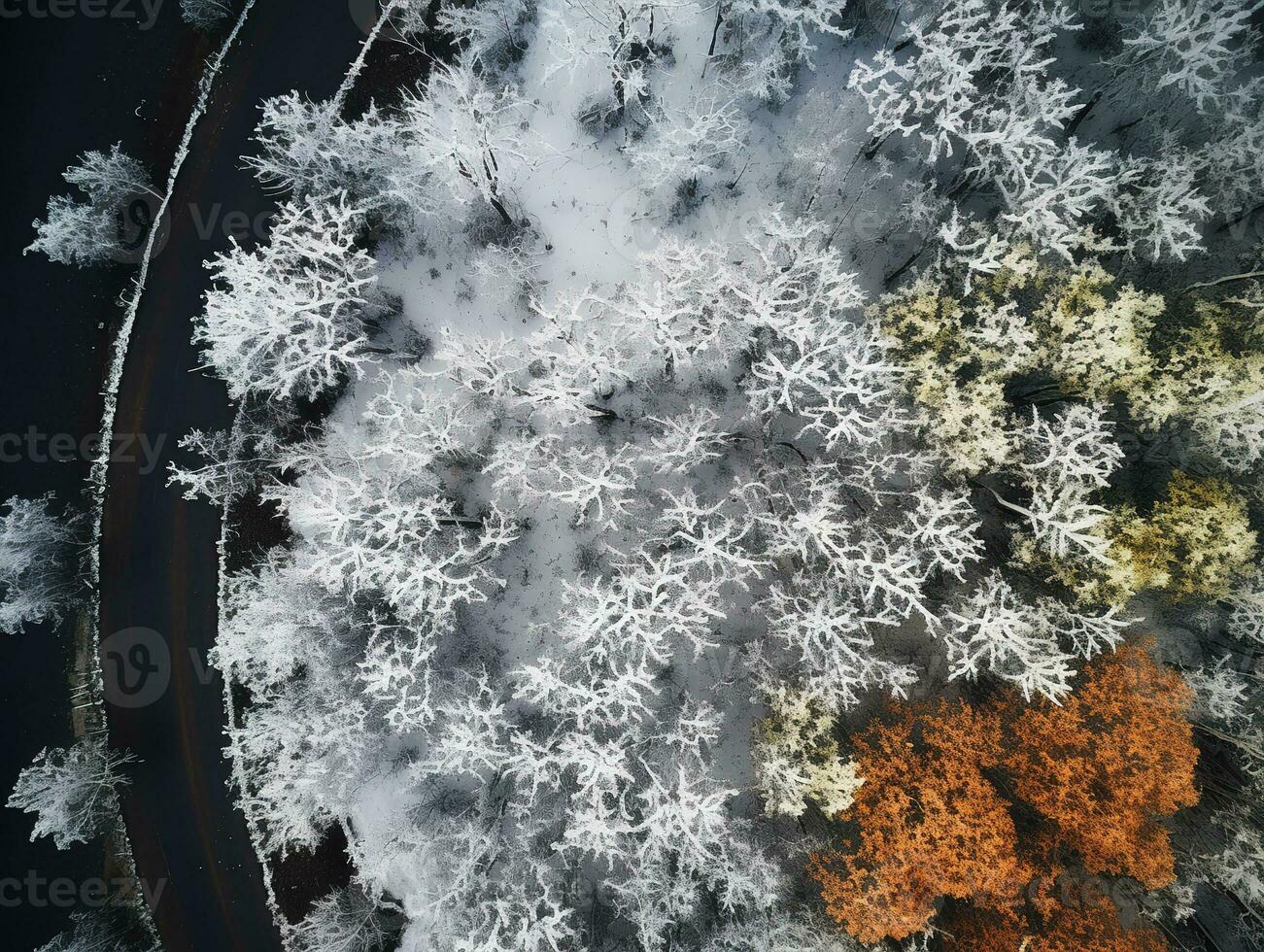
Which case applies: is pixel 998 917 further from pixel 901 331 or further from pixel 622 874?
pixel 901 331

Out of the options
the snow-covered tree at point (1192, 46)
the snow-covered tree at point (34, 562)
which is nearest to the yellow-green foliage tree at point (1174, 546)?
the snow-covered tree at point (1192, 46)

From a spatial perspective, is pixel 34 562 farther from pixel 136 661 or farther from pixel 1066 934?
pixel 1066 934

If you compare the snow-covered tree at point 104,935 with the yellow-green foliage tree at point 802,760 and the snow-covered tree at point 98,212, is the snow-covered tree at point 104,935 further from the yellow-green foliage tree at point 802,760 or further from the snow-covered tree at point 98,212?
the snow-covered tree at point 98,212

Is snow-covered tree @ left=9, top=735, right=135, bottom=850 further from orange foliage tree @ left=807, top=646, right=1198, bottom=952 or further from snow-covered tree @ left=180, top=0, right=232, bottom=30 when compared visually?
snow-covered tree @ left=180, top=0, right=232, bottom=30

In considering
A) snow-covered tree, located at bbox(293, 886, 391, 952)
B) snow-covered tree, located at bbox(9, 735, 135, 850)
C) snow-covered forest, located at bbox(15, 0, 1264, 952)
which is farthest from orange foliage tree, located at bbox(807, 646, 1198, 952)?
snow-covered tree, located at bbox(9, 735, 135, 850)

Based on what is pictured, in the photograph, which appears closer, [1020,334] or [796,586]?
[1020,334]

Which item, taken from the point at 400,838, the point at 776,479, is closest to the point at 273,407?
the point at 400,838
